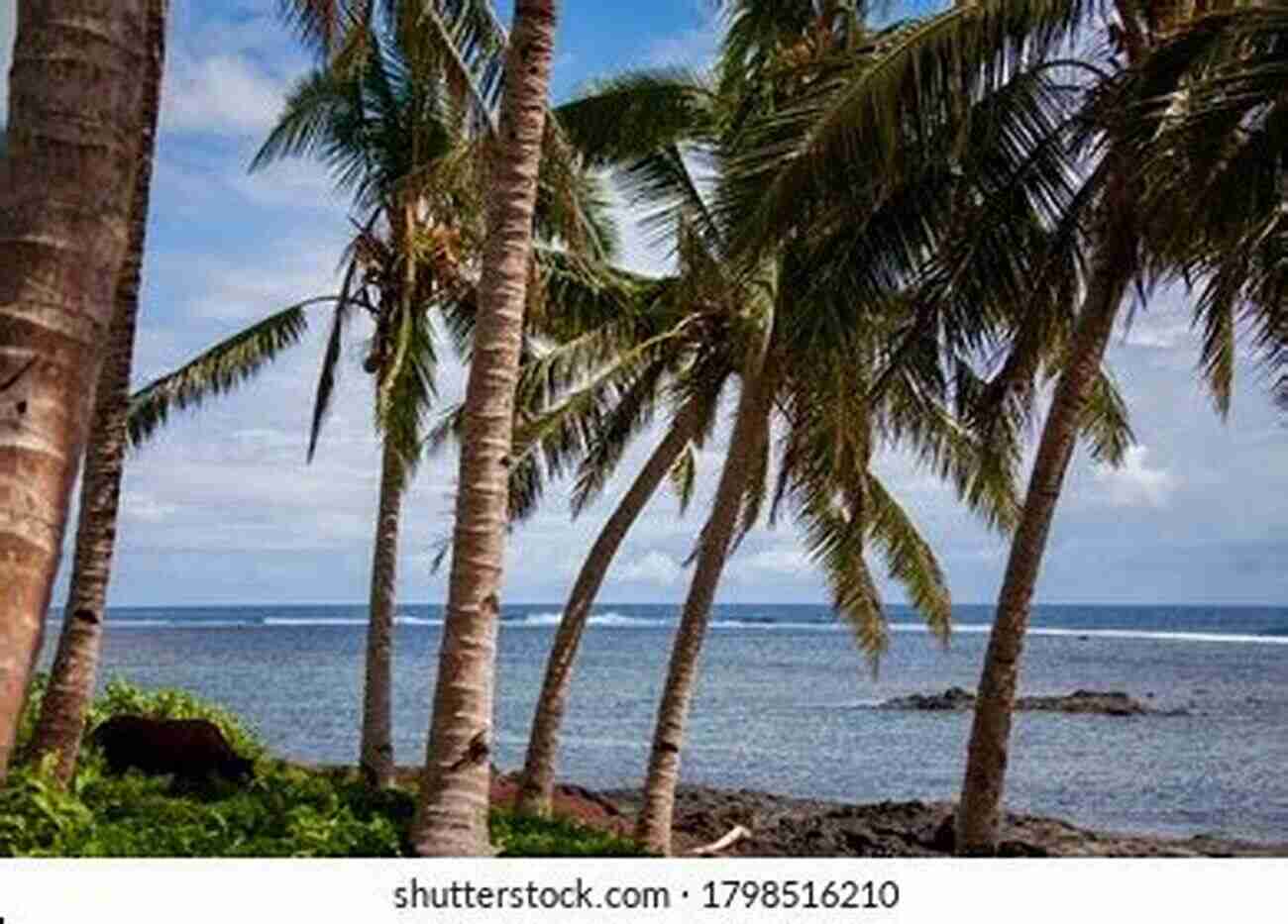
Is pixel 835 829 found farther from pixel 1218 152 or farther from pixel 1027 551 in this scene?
pixel 1218 152

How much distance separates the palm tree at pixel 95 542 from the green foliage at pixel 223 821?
0.23m

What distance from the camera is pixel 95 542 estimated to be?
825cm

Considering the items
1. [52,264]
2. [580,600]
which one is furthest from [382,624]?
[52,264]

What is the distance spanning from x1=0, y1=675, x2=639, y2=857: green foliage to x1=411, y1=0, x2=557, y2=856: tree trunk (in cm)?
44

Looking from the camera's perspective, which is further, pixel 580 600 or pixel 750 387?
pixel 580 600

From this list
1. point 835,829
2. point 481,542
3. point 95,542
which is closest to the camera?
point 481,542

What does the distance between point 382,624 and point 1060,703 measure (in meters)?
28.3

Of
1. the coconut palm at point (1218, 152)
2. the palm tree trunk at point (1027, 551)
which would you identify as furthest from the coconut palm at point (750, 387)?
the coconut palm at point (1218, 152)

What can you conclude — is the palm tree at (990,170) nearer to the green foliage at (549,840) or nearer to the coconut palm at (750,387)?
the coconut palm at (750,387)

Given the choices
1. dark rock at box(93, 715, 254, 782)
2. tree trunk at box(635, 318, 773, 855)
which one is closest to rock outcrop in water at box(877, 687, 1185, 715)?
tree trunk at box(635, 318, 773, 855)

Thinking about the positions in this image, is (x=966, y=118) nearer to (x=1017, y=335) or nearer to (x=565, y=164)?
(x=1017, y=335)

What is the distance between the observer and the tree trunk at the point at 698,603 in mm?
10695

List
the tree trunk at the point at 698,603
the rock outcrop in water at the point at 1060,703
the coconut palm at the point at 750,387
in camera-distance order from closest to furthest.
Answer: the coconut palm at the point at 750,387
the tree trunk at the point at 698,603
the rock outcrop in water at the point at 1060,703

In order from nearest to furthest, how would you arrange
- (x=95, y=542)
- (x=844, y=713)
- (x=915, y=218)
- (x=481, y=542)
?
(x=481, y=542), (x=95, y=542), (x=915, y=218), (x=844, y=713)
